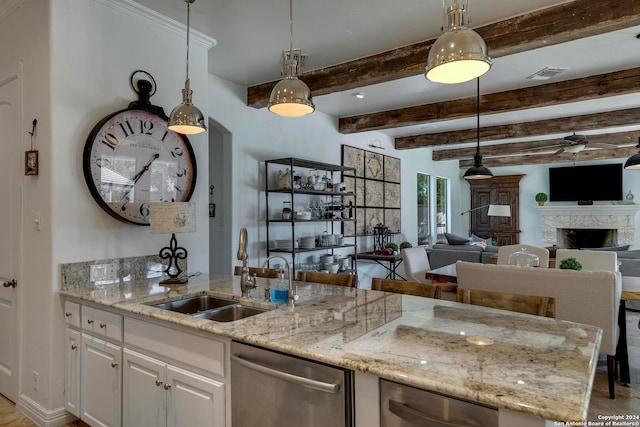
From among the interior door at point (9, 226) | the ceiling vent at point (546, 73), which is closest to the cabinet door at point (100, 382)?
the interior door at point (9, 226)

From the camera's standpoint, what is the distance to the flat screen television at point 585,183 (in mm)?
8914

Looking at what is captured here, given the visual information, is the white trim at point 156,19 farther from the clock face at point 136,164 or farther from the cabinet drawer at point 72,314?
the cabinet drawer at point 72,314

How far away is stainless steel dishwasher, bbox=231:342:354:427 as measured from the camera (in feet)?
4.29

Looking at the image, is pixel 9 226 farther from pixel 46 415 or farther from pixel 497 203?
pixel 497 203

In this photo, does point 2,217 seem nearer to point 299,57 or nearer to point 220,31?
point 220,31

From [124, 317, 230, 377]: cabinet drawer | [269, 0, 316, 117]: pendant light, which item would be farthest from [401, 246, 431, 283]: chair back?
[124, 317, 230, 377]: cabinet drawer

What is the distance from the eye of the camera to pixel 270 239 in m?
4.76

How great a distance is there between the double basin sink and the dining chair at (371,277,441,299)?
842mm

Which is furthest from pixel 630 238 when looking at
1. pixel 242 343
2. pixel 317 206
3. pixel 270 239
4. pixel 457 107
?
pixel 242 343

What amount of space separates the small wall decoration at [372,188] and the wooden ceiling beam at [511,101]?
25.8 inches

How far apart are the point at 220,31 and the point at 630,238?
32.2 feet

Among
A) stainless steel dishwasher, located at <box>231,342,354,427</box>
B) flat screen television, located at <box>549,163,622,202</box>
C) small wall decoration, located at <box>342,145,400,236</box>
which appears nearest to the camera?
stainless steel dishwasher, located at <box>231,342,354,427</box>

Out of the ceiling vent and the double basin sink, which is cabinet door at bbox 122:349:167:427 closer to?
the double basin sink

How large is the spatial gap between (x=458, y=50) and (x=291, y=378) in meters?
1.39
